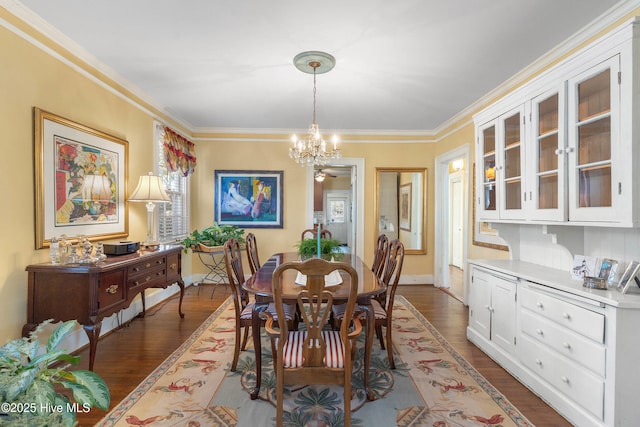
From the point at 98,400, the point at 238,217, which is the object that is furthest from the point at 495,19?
the point at 238,217

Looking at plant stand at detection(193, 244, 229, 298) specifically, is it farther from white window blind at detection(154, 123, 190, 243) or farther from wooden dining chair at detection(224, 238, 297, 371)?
wooden dining chair at detection(224, 238, 297, 371)

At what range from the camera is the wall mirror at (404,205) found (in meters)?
5.43

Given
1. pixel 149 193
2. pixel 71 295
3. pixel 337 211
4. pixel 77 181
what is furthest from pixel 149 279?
pixel 337 211

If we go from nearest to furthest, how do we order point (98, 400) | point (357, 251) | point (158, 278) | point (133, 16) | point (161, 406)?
point (98, 400), point (161, 406), point (133, 16), point (158, 278), point (357, 251)

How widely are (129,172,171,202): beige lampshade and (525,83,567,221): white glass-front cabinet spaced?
11.2 ft

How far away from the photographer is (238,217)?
17.8 feet

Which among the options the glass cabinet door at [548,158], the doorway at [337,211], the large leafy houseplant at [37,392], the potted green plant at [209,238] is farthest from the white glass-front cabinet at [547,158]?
the doorway at [337,211]

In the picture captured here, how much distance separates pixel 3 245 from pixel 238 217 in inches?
131

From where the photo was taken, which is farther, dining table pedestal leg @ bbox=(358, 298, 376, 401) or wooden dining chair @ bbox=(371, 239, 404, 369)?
wooden dining chair @ bbox=(371, 239, 404, 369)

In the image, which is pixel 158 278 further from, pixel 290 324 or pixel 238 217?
pixel 238 217

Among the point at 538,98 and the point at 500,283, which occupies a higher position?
the point at 538,98

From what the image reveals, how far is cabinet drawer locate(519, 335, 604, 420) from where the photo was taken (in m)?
1.78

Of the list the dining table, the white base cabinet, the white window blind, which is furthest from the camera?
the white window blind

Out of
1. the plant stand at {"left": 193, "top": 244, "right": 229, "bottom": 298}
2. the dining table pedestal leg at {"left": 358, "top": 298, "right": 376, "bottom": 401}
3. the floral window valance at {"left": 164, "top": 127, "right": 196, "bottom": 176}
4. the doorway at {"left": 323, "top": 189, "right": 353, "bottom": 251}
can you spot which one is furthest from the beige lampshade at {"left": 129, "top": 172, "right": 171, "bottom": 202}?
the doorway at {"left": 323, "top": 189, "right": 353, "bottom": 251}
